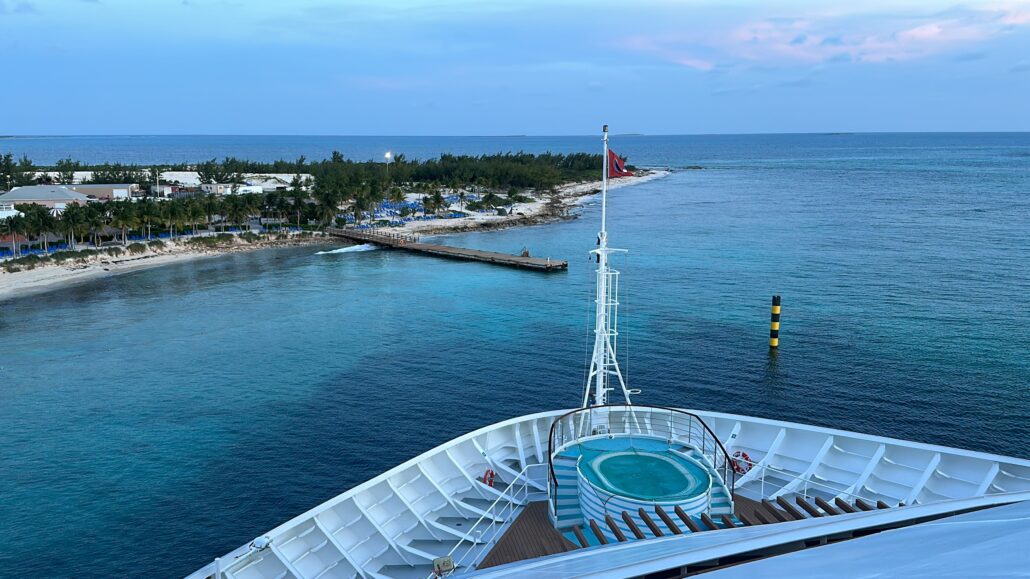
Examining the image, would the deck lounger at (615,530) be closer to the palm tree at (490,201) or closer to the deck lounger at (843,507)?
the deck lounger at (843,507)

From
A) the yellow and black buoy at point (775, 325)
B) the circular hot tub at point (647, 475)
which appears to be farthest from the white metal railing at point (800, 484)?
the yellow and black buoy at point (775, 325)

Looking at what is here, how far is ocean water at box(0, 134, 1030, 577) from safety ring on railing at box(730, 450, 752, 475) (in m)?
14.2

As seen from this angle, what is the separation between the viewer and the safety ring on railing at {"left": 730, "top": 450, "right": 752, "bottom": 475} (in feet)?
55.1

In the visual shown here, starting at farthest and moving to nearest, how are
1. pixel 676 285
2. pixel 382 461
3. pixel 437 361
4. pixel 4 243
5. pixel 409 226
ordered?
1. pixel 409 226
2. pixel 4 243
3. pixel 676 285
4. pixel 437 361
5. pixel 382 461

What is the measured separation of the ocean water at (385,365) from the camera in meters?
24.7

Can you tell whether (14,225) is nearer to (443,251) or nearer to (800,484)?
(443,251)

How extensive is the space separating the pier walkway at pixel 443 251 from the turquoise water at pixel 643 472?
1976 inches

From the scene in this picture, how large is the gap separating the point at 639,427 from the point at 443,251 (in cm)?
5920

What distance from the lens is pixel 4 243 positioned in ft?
221

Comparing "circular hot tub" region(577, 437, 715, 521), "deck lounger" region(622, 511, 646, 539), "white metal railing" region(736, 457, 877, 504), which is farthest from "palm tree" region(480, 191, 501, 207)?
"deck lounger" region(622, 511, 646, 539)

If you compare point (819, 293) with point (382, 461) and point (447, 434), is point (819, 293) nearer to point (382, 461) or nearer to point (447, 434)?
point (447, 434)

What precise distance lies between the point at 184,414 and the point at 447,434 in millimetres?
12374

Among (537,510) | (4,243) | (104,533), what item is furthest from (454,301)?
(4,243)

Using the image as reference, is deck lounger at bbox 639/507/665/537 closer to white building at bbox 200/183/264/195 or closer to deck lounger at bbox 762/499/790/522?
deck lounger at bbox 762/499/790/522
